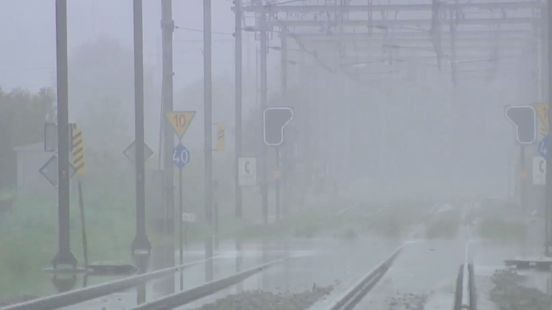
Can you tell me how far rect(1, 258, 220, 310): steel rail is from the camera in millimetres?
19438

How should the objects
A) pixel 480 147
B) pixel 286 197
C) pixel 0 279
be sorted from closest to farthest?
pixel 0 279, pixel 286 197, pixel 480 147

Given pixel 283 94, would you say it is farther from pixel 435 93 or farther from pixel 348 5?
pixel 435 93

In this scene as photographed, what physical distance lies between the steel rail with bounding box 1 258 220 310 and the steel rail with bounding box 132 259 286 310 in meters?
1.81

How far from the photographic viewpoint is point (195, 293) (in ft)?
72.9

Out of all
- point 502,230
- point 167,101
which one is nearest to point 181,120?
point 167,101

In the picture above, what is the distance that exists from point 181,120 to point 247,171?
14785 mm

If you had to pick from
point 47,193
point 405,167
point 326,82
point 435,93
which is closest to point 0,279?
point 47,193

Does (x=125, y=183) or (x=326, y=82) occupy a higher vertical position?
(x=326, y=82)

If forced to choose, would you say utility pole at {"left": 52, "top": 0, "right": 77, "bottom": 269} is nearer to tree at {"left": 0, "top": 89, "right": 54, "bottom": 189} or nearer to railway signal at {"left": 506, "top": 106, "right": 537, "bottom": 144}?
tree at {"left": 0, "top": 89, "right": 54, "bottom": 189}

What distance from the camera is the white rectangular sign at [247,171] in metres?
47.4

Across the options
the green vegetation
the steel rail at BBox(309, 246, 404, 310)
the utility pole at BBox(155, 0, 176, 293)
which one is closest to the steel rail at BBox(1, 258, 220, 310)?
the steel rail at BBox(309, 246, 404, 310)

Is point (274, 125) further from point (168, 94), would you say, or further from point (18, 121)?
point (18, 121)

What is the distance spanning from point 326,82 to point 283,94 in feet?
60.2

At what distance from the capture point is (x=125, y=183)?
5381 cm
